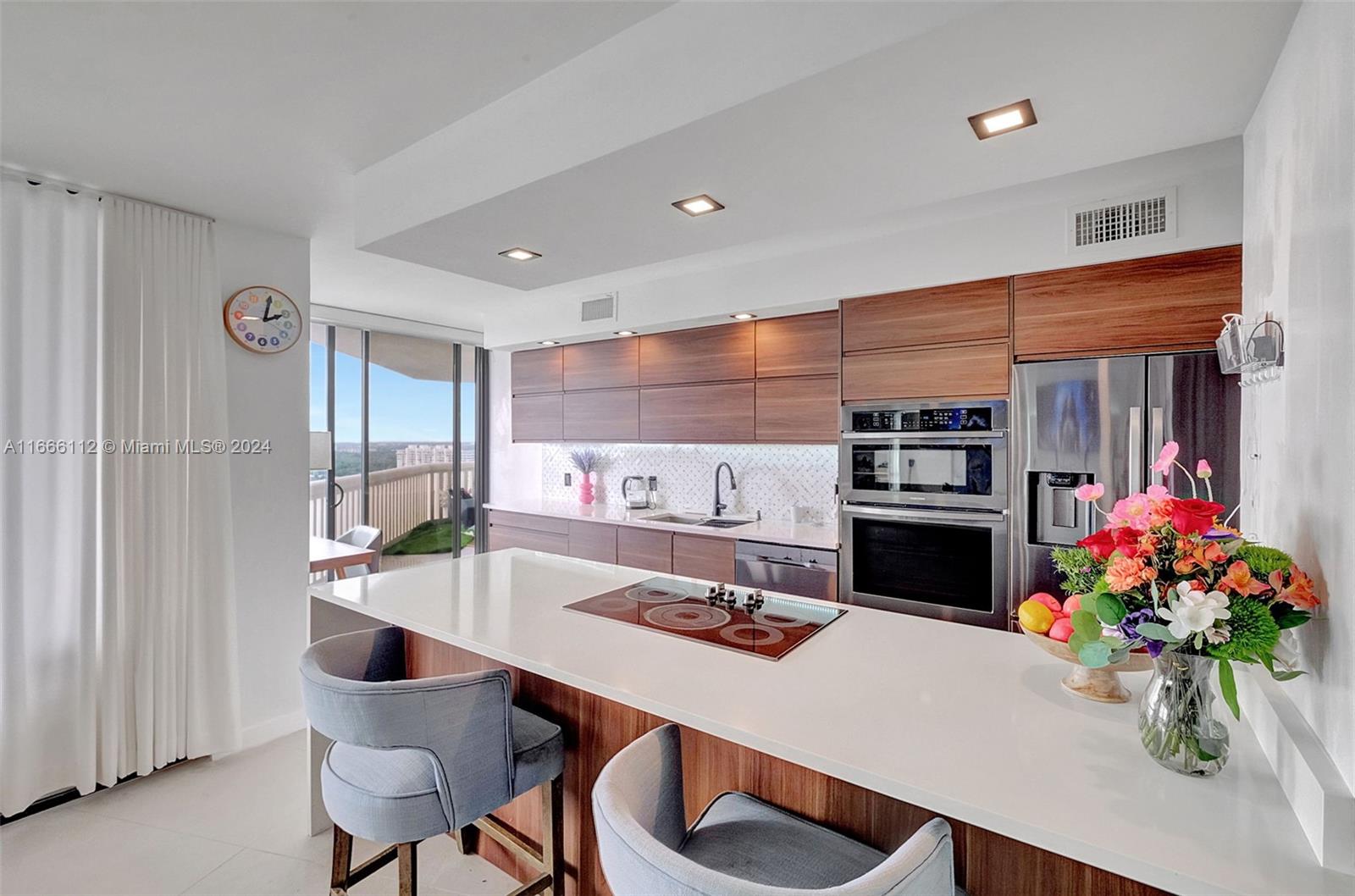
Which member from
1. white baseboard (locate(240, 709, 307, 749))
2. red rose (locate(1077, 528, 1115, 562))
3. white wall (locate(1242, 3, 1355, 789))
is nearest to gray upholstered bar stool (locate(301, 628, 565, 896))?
red rose (locate(1077, 528, 1115, 562))

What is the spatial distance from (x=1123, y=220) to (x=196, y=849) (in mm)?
4135

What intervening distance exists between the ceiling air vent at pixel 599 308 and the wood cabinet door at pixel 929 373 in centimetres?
166

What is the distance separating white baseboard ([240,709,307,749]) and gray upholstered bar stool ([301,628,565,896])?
1680mm

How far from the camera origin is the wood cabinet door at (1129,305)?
2281 mm

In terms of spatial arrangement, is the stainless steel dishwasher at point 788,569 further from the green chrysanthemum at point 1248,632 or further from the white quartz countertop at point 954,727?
the green chrysanthemum at point 1248,632

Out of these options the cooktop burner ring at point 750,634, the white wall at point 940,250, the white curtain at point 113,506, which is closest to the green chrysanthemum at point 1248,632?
the cooktop burner ring at point 750,634

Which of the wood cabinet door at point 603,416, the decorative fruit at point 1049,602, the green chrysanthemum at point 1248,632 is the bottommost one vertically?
the decorative fruit at point 1049,602

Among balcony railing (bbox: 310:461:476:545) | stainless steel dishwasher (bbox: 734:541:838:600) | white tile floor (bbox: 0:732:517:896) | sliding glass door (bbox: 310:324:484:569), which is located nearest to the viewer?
white tile floor (bbox: 0:732:517:896)

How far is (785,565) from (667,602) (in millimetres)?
1579

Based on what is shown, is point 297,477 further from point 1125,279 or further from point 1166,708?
point 1125,279

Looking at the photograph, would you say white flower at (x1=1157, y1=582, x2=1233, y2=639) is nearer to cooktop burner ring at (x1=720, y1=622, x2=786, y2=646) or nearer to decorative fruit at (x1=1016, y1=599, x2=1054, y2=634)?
decorative fruit at (x1=1016, y1=599, x2=1054, y2=634)

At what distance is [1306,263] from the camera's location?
41.6 inches

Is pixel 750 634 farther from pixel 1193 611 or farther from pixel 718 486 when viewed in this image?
pixel 718 486

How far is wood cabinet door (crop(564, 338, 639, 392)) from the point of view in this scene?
436 cm
